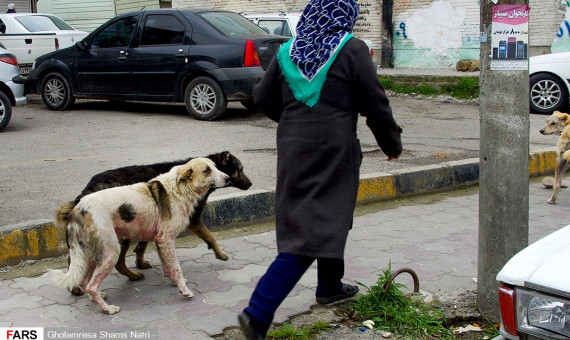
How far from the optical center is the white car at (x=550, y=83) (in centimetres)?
1182

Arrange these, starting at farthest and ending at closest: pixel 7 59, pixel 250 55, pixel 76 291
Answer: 1. pixel 250 55
2. pixel 7 59
3. pixel 76 291

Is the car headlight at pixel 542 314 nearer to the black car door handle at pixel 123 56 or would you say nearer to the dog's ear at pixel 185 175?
the dog's ear at pixel 185 175

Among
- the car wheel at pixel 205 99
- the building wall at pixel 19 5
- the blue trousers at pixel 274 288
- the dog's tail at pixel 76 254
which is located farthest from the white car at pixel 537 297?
the building wall at pixel 19 5

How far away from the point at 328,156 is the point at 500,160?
113 cm

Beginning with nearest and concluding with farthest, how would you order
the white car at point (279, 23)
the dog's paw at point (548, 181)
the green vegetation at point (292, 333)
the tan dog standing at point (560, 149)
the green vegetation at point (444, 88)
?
the green vegetation at point (292, 333) < the tan dog standing at point (560, 149) < the dog's paw at point (548, 181) < the white car at point (279, 23) < the green vegetation at point (444, 88)

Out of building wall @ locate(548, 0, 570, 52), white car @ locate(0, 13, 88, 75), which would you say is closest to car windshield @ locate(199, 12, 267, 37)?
white car @ locate(0, 13, 88, 75)

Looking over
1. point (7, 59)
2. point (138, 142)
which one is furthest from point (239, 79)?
point (7, 59)

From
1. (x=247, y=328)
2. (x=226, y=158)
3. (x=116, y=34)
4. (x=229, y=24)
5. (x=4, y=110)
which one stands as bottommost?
(x=247, y=328)

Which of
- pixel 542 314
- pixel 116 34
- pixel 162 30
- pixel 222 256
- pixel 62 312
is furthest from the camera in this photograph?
pixel 116 34

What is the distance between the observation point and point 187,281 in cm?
429

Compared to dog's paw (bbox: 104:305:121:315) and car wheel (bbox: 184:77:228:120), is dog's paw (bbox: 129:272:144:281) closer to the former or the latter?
dog's paw (bbox: 104:305:121:315)

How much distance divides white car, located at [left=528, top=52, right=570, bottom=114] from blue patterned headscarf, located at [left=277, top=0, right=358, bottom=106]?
32.3 ft

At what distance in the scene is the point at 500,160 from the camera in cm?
364

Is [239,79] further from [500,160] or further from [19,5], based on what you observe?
[19,5]
